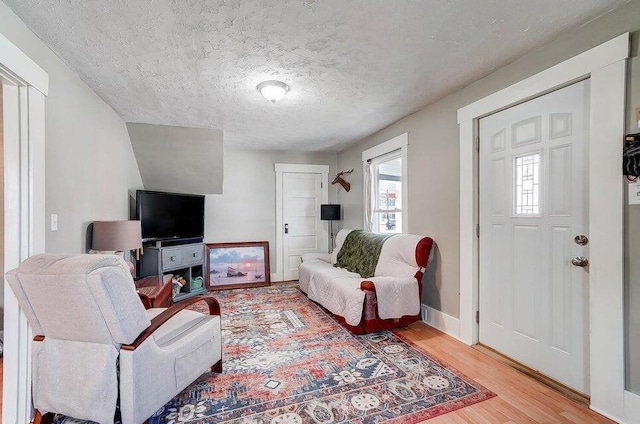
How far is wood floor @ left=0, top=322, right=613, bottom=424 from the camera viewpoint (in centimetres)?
167

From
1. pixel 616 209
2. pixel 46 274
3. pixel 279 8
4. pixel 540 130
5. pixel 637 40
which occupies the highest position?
pixel 279 8

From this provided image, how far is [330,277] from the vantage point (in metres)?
3.40

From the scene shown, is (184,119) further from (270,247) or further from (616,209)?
(616,209)

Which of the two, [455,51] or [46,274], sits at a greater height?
[455,51]

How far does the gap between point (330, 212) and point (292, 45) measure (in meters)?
3.25

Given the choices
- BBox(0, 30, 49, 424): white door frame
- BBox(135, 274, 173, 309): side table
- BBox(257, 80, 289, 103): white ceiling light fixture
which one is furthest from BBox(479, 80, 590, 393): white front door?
BBox(0, 30, 49, 424): white door frame

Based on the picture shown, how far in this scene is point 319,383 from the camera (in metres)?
2.04

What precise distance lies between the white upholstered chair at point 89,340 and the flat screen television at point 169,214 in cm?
210

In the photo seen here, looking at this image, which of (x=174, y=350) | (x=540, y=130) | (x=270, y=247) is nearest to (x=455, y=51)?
(x=540, y=130)

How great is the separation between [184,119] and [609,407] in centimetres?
425

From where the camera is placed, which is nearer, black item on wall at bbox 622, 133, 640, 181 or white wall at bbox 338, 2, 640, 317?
black item on wall at bbox 622, 133, 640, 181

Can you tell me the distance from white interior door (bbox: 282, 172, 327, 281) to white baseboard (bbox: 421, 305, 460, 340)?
2.54m

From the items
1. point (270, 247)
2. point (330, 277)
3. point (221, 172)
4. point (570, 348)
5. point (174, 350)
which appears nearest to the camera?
point (174, 350)

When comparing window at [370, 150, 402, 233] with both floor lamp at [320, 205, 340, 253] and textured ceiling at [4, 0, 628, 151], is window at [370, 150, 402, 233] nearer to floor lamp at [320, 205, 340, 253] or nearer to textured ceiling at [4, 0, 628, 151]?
floor lamp at [320, 205, 340, 253]
